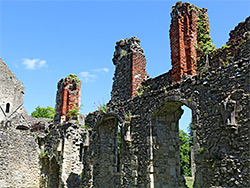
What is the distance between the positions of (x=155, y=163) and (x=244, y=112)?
11.9 feet

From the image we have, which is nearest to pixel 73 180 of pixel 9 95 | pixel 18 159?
pixel 18 159

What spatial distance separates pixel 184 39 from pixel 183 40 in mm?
66

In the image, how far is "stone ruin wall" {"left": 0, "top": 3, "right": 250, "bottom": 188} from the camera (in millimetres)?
7031

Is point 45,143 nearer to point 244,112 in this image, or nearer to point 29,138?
point 29,138

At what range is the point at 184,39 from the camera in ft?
31.9

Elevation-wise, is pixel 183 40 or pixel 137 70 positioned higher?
pixel 183 40

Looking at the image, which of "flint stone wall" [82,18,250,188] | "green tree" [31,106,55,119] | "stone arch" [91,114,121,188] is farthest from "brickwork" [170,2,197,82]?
"green tree" [31,106,55,119]

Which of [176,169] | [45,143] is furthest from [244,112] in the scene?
[45,143]

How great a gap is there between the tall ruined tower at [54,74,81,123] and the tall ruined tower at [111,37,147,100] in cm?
336

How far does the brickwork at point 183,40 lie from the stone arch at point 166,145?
1.08 meters

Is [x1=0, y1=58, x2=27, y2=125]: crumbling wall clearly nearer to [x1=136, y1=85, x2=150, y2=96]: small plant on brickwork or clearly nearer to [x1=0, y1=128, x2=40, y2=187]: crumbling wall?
[x1=0, y1=128, x2=40, y2=187]: crumbling wall

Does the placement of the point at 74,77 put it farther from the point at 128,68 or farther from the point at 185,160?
the point at 185,160

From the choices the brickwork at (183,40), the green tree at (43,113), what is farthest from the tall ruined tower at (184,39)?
the green tree at (43,113)

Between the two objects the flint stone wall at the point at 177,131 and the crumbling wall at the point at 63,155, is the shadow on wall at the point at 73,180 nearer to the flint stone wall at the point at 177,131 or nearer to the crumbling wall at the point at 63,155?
the crumbling wall at the point at 63,155
